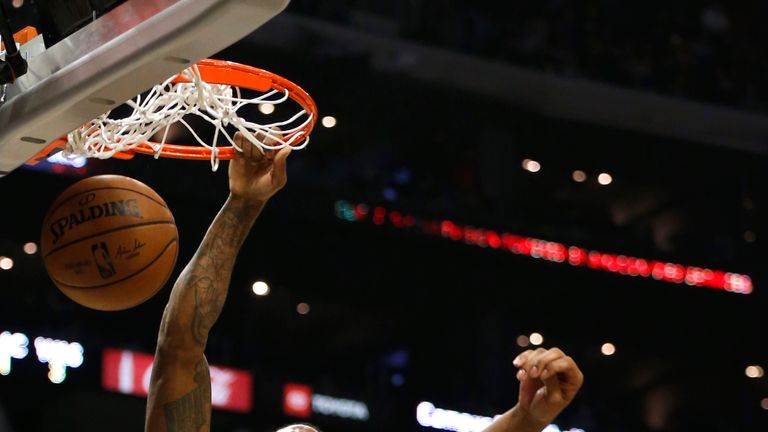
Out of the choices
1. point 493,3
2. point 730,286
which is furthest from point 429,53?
point 730,286

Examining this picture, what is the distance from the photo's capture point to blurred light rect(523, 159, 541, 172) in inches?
440

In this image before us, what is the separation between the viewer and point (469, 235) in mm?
10375

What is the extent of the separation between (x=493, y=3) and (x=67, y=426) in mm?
5058

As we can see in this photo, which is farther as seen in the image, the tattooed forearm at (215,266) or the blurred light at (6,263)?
the blurred light at (6,263)

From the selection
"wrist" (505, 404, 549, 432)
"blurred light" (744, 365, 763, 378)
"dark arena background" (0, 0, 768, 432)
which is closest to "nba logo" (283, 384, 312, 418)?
"dark arena background" (0, 0, 768, 432)

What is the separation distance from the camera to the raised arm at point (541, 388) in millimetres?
2598

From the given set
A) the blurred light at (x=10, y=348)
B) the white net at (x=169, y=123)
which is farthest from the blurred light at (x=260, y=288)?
the white net at (x=169, y=123)

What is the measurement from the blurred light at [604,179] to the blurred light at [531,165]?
23.9 inches

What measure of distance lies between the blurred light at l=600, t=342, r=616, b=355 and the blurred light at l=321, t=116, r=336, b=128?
10.1 ft

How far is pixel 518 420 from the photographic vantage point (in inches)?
107

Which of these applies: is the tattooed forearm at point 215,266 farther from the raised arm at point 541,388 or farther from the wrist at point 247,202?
the raised arm at point 541,388

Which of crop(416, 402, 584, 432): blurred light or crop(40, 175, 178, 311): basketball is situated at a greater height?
crop(40, 175, 178, 311): basketball

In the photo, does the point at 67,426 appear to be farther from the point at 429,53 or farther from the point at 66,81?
the point at 66,81

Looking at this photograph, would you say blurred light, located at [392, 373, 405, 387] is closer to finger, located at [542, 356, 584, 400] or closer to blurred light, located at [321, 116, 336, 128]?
blurred light, located at [321, 116, 336, 128]
